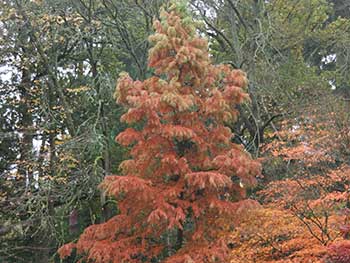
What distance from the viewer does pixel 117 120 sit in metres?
12.4

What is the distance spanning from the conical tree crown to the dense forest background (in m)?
0.74

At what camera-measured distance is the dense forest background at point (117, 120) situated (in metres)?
7.69

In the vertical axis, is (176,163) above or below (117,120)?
below

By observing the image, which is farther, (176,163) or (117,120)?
(117,120)

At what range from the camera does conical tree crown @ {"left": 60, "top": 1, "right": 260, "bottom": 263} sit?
7.21m

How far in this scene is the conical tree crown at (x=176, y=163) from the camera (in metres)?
7.21

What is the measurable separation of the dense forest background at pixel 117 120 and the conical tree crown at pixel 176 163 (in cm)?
74

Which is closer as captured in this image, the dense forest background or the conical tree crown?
the conical tree crown

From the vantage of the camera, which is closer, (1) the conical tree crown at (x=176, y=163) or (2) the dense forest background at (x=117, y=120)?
(1) the conical tree crown at (x=176, y=163)

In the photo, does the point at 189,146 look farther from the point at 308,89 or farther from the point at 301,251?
the point at 308,89

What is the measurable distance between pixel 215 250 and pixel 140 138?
2.12 meters

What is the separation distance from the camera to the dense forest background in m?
7.69

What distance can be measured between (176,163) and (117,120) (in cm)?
531

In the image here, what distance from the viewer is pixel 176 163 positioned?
7332 mm
